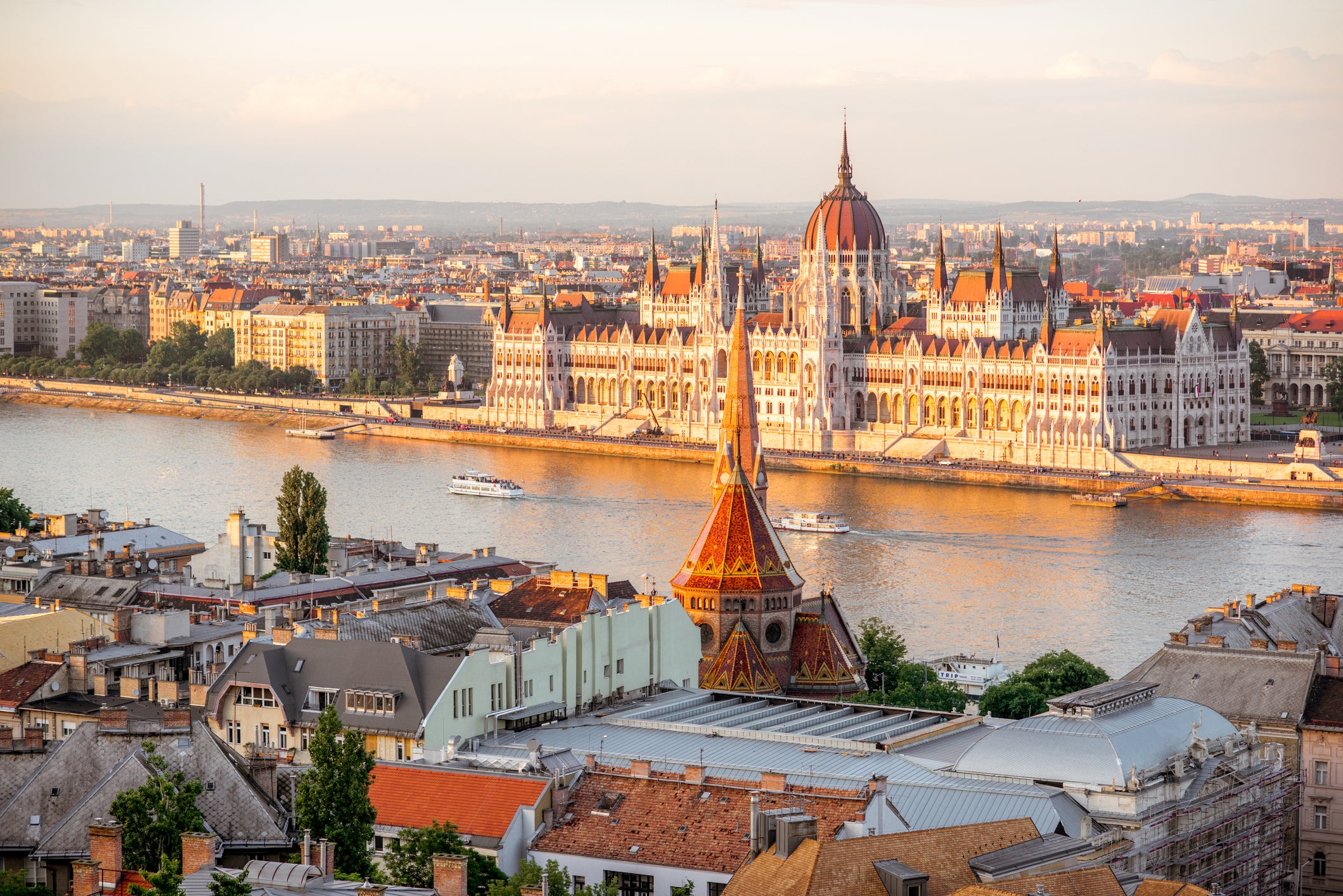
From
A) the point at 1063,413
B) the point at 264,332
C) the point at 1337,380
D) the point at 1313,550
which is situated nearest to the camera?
the point at 1313,550

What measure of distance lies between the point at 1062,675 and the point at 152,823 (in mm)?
12702

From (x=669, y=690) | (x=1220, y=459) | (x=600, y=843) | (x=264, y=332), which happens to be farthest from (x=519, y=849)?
(x=264, y=332)

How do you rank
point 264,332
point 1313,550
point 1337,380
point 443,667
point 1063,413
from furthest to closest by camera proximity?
1. point 264,332
2. point 1337,380
3. point 1063,413
4. point 1313,550
5. point 443,667

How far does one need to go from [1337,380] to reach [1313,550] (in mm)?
29864

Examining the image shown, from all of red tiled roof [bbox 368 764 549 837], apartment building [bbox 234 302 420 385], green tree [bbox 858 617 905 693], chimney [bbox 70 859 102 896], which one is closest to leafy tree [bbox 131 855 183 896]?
chimney [bbox 70 859 102 896]

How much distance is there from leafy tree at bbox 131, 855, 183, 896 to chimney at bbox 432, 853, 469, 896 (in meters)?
1.44

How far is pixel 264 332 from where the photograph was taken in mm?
89125

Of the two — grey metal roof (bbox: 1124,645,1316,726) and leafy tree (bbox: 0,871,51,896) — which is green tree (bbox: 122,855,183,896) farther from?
grey metal roof (bbox: 1124,645,1316,726)

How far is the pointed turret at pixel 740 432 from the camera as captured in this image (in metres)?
26.5

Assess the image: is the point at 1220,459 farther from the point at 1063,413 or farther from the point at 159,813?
the point at 159,813

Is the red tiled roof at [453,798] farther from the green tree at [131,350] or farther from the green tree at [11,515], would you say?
the green tree at [131,350]

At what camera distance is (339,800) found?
560 inches

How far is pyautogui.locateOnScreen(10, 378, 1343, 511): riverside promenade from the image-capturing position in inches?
2050

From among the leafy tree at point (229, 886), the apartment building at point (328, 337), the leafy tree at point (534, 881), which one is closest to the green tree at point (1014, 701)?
the leafy tree at point (534, 881)
